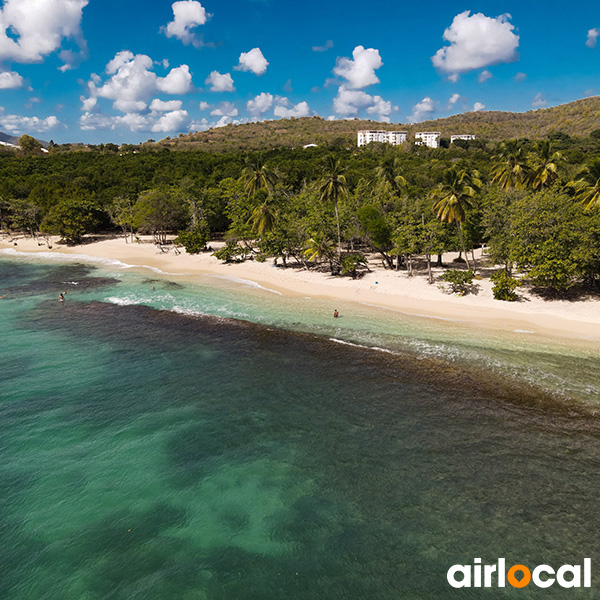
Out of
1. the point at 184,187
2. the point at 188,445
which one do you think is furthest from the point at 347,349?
the point at 184,187

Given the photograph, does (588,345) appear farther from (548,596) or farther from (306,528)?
(306,528)

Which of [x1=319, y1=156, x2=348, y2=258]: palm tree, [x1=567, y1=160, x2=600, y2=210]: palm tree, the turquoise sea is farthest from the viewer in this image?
[x1=319, y1=156, x2=348, y2=258]: palm tree

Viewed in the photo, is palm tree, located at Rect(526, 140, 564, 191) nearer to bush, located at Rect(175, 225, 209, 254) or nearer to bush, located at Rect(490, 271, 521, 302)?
bush, located at Rect(490, 271, 521, 302)

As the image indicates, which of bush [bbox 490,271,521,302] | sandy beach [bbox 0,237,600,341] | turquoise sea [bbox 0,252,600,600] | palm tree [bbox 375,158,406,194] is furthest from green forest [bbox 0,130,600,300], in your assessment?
turquoise sea [bbox 0,252,600,600]

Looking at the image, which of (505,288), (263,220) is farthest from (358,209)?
(505,288)

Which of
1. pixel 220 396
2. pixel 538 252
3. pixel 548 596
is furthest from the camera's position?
pixel 538 252

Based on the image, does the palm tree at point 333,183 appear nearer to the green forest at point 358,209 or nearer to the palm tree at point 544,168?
the green forest at point 358,209
